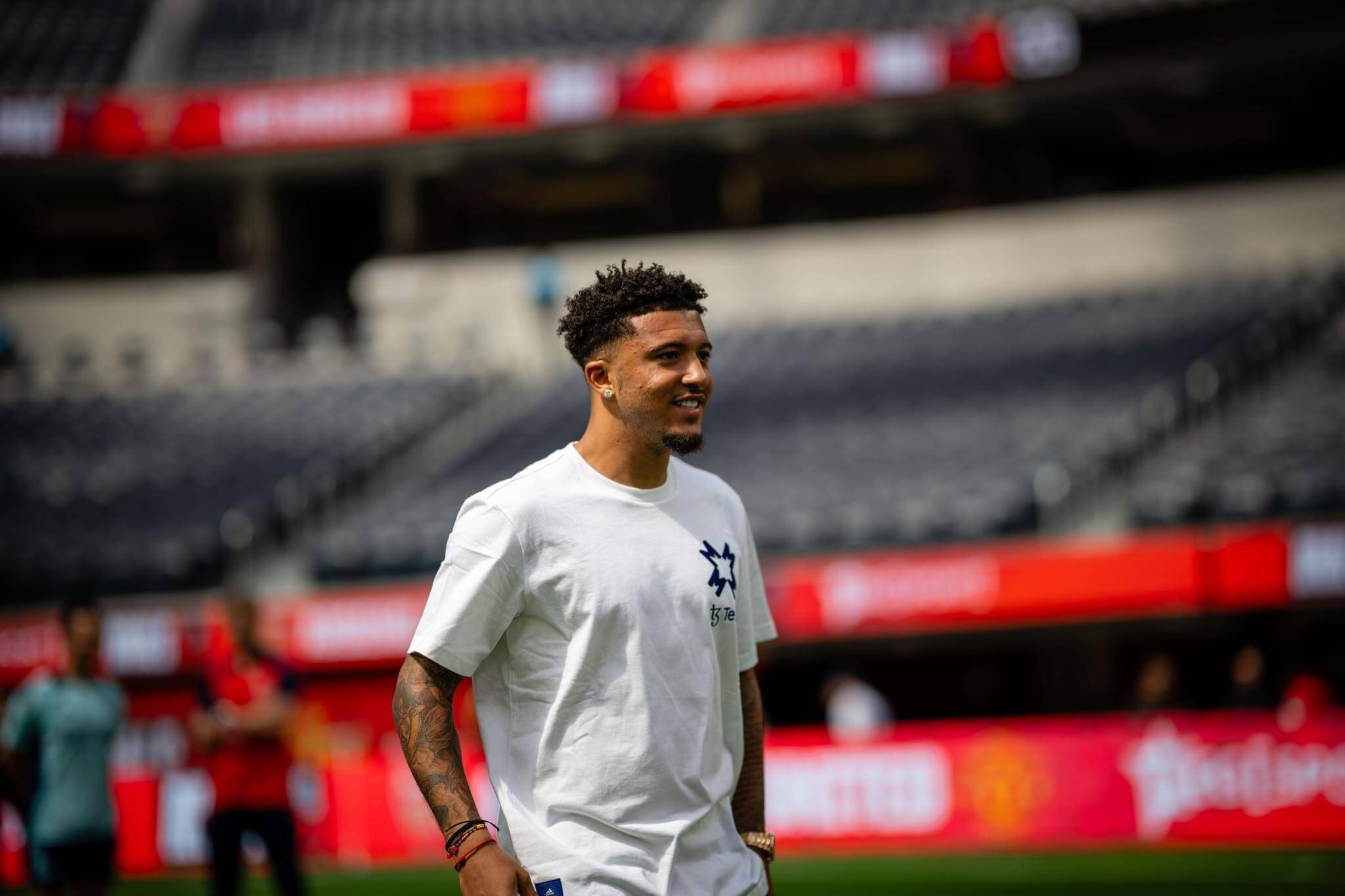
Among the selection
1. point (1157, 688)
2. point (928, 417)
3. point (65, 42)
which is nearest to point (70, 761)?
point (1157, 688)

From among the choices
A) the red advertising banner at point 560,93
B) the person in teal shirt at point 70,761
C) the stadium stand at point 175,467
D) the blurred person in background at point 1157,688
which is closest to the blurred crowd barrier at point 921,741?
the blurred person in background at point 1157,688

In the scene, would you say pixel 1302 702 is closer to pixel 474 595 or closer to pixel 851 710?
pixel 851 710

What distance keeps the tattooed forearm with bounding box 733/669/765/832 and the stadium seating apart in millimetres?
24515

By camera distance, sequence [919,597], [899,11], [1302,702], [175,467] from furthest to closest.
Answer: [899,11] → [175,467] → [919,597] → [1302,702]

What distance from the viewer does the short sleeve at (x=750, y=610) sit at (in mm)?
3555

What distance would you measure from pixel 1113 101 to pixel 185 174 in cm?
1644

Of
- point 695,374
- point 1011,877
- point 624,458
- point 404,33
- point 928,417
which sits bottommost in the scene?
point 1011,877

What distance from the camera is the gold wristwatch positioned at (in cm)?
352

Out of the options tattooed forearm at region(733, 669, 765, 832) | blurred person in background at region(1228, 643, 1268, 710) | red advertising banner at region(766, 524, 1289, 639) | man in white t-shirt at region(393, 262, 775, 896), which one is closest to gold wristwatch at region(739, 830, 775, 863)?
tattooed forearm at region(733, 669, 765, 832)

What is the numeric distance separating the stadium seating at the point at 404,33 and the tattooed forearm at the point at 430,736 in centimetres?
2490

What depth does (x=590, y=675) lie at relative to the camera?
10.5 ft

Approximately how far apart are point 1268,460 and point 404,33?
60.5 feet

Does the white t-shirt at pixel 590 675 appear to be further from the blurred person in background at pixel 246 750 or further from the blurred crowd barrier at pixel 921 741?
the blurred crowd barrier at pixel 921 741

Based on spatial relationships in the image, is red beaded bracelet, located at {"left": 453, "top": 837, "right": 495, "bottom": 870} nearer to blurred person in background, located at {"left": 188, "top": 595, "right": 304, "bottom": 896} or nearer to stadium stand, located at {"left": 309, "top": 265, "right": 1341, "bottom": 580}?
blurred person in background, located at {"left": 188, "top": 595, "right": 304, "bottom": 896}
